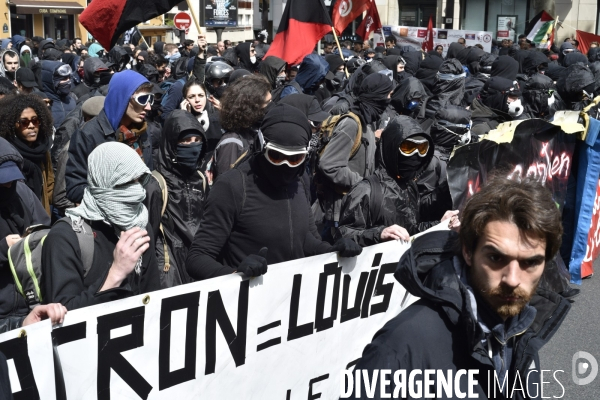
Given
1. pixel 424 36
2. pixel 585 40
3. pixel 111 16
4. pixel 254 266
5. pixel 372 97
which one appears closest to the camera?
pixel 254 266

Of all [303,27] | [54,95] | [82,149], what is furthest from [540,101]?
[82,149]

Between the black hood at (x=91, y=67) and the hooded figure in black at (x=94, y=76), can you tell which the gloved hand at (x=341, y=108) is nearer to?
the hooded figure in black at (x=94, y=76)

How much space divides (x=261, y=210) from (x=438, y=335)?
167 cm

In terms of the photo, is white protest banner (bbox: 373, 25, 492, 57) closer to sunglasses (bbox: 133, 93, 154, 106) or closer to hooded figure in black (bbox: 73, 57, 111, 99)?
hooded figure in black (bbox: 73, 57, 111, 99)

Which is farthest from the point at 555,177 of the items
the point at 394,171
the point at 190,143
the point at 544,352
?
the point at 190,143

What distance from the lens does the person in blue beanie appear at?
465cm

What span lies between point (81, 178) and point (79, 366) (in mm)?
1975

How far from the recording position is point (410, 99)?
27.2ft

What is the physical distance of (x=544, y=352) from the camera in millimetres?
5324

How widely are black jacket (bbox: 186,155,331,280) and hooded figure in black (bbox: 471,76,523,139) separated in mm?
4355

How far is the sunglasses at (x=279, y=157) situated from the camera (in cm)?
356

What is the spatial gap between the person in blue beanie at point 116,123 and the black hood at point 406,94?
3865 millimetres

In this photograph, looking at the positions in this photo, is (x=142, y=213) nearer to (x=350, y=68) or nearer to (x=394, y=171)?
(x=394, y=171)

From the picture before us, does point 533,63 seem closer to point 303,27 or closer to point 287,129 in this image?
point 303,27
